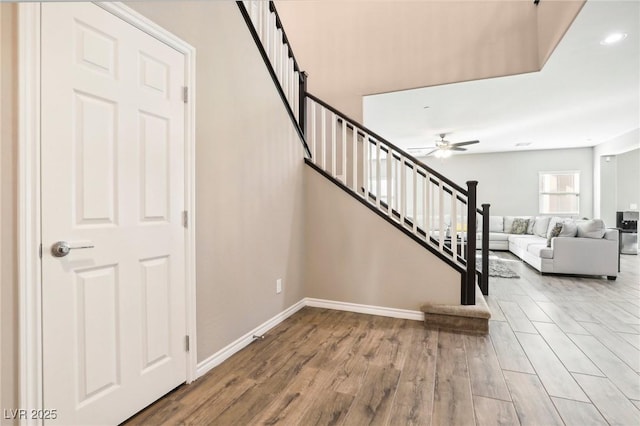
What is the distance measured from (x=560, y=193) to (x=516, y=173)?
1174 mm

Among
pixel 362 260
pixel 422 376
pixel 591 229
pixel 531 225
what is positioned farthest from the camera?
pixel 531 225

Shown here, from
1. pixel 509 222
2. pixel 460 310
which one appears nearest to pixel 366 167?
pixel 460 310

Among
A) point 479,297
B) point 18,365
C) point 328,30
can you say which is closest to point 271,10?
point 328,30

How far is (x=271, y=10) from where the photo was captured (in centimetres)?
301

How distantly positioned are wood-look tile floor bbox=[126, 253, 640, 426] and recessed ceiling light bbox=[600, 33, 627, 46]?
106 inches

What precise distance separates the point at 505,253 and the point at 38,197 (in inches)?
320

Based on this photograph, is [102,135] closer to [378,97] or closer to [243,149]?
[243,149]

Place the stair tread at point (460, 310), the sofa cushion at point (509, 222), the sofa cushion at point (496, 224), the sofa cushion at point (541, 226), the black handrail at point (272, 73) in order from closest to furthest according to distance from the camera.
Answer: the black handrail at point (272, 73), the stair tread at point (460, 310), the sofa cushion at point (541, 226), the sofa cushion at point (509, 222), the sofa cushion at point (496, 224)

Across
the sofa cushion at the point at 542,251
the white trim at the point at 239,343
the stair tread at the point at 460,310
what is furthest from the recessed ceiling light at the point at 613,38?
the white trim at the point at 239,343

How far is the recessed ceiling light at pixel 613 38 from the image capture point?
284 cm

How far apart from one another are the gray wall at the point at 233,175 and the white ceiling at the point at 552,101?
2.48 meters

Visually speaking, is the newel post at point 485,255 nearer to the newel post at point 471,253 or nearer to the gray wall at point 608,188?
the newel post at point 471,253

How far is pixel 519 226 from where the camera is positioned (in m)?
7.55

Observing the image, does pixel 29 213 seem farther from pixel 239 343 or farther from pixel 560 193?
pixel 560 193
